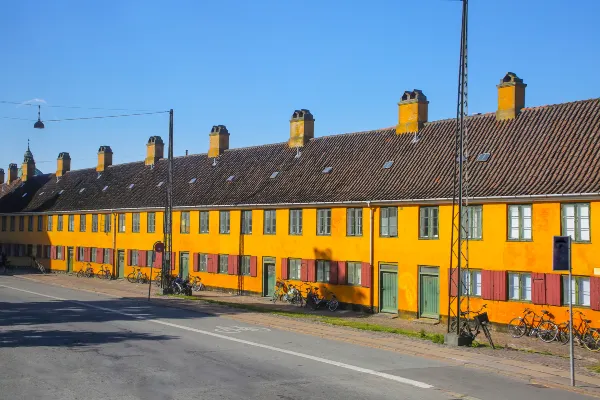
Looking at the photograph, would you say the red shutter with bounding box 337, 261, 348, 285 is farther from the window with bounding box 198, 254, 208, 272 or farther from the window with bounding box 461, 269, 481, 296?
the window with bounding box 198, 254, 208, 272

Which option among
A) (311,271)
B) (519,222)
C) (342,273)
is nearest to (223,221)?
(311,271)

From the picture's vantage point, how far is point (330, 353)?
58.2ft

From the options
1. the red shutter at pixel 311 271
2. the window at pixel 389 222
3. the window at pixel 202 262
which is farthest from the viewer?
the window at pixel 202 262

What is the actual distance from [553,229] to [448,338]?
21.4 feet

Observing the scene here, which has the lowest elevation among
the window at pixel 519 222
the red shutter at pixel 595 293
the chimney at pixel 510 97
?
the red shutter at pixel 595 293

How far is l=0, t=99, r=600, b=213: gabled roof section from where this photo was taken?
24641 millimetres

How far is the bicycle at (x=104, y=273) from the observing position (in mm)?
48719

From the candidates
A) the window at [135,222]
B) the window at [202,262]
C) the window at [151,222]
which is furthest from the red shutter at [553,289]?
the window at [135,222]

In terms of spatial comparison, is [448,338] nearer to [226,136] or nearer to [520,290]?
[520,290]

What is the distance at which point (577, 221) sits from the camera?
22.7 m

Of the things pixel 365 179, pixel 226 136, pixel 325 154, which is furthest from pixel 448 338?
pixel 226 136

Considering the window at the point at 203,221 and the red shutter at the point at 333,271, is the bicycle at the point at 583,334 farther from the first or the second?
the window at the point at 203,221

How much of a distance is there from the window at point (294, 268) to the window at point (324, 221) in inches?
91.0

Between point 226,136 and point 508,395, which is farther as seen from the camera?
point 226,136
